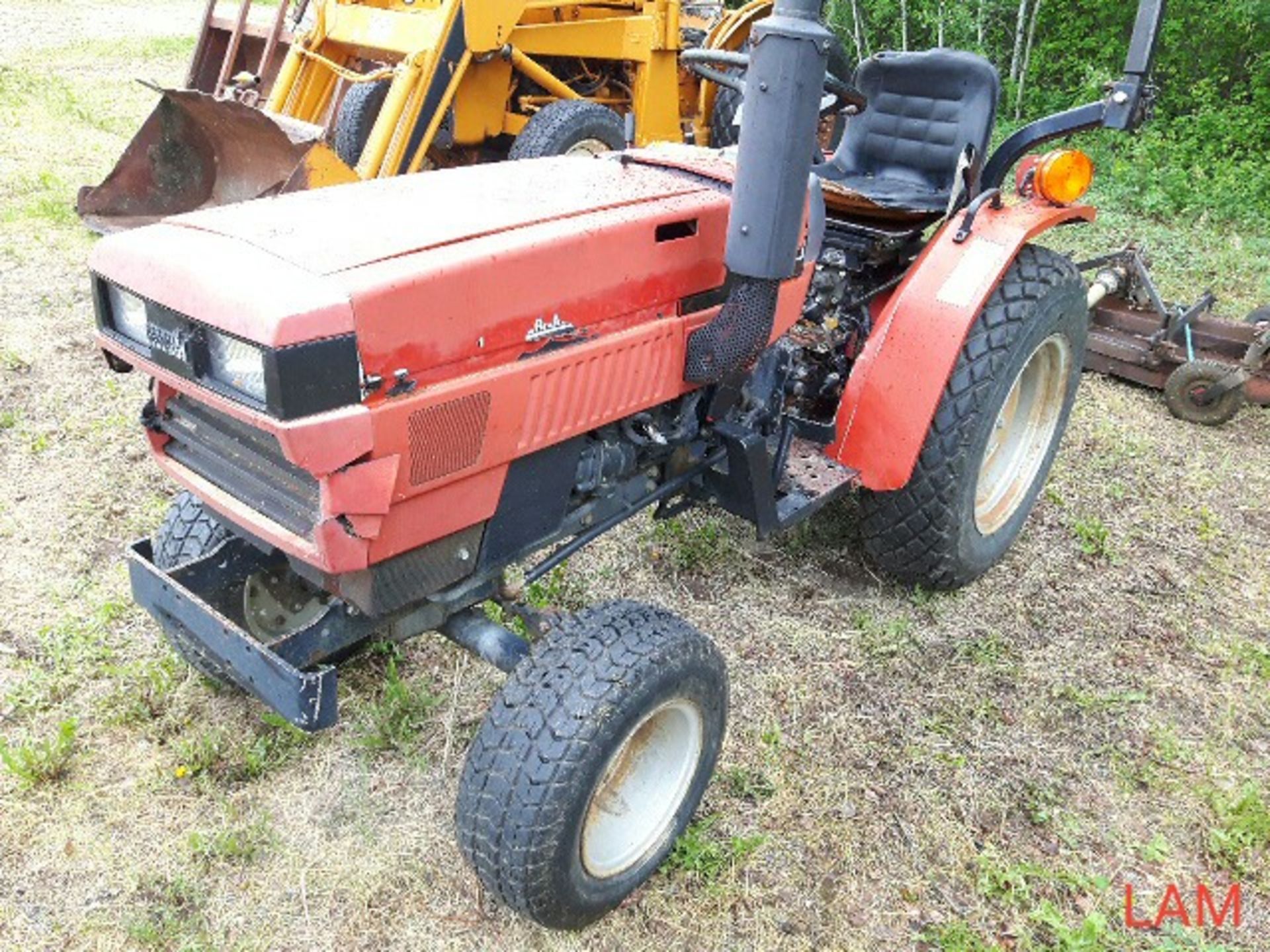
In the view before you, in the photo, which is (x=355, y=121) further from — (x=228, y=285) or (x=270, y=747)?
(x=228, y=285)

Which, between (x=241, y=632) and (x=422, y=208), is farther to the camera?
(x=422, y=208)

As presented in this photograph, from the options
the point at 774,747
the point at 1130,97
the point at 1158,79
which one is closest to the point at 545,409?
the point at 774,747

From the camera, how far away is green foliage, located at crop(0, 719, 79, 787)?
8.21ft

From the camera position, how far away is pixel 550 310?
2.12 meters

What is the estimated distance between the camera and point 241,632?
80.4 inches

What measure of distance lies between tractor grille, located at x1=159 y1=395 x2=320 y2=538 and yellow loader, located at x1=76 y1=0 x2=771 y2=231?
2.84 metres

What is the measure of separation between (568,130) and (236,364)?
411 centimetres

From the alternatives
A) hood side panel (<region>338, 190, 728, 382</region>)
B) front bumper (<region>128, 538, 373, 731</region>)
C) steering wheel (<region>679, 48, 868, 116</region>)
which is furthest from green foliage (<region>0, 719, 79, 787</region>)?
steering wheel (<region>679, 48, 868, 116</region>)

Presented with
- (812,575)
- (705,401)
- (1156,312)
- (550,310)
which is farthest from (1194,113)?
(550,310)

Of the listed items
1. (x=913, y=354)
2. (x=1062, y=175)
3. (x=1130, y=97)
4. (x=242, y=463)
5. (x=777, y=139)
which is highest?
(x=1130, y=97)

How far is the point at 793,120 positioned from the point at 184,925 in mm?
2032

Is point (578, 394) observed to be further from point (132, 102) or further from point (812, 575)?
point (132, 102)

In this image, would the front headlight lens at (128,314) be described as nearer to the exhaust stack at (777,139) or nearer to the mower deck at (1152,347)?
the exhaust stack at (777,139)

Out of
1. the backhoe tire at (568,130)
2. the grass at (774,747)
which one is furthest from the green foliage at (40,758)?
the backhoe tire at (568,130)
